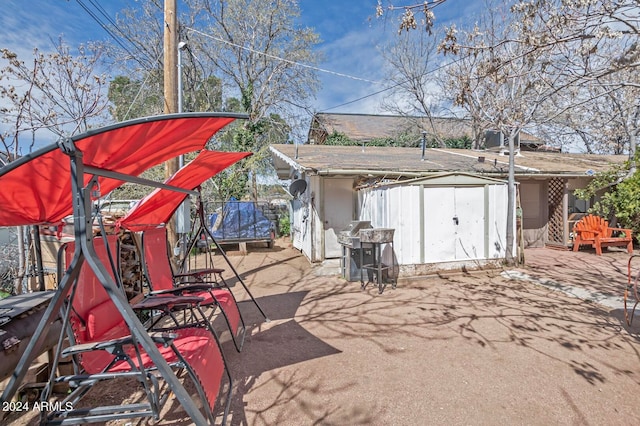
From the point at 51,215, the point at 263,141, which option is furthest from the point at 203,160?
the point at 263,141

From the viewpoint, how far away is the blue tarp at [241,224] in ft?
37.0

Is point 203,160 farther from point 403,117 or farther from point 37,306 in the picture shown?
point 403,117

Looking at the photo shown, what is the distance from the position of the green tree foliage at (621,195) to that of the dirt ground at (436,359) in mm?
5406

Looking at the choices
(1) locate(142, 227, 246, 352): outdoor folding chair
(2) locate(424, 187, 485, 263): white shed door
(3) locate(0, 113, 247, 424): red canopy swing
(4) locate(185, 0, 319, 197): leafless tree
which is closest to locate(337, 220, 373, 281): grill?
(2) locate(424, 187, 485, 263): white shed door

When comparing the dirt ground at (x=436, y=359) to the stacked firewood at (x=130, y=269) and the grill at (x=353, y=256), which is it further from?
the stacked firewood at (x=130, y=269)

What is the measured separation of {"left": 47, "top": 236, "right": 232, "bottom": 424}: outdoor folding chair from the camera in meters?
1.98

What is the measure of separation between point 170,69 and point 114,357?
517 centimetres

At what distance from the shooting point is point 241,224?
452 inches

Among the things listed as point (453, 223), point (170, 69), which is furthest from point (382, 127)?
point (170, 69)

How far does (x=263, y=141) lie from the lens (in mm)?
20359

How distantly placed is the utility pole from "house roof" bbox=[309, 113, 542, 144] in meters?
16.8

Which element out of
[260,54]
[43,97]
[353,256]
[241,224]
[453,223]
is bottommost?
[353,256]

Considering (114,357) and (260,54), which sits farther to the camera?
(260,54)

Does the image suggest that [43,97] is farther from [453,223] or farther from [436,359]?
[453,223]
